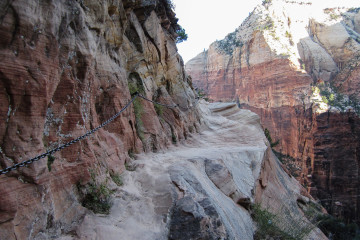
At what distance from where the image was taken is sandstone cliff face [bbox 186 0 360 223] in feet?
114

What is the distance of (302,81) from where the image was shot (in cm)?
4469

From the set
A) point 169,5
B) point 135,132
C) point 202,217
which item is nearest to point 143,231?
point 202,217

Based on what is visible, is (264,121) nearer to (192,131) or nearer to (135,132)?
(192,131)

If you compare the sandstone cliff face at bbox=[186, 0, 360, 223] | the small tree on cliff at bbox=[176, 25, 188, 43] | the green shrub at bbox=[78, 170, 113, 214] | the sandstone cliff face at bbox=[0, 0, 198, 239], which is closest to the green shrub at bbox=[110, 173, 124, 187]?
the sandstone cliff face at bbox=[0, 0, 198, 239]

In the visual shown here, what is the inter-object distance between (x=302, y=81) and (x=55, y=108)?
155ft

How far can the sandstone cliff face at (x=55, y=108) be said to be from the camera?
3031mm

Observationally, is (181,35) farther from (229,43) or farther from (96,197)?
Answer: (229,43)

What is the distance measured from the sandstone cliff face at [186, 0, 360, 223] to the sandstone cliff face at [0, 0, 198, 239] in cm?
3431

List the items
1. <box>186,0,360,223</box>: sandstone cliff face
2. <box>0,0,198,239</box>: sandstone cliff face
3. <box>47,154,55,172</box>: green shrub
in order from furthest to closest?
<box>186,0,360,223</box>: sandstone cliff face, <box>47,154,55,172</box>: green shrub, <box>0,0,198,239</box>: sandstone cliff face

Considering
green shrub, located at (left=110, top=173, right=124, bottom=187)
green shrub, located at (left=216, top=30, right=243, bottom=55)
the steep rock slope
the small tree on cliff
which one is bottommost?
the steep rock slope

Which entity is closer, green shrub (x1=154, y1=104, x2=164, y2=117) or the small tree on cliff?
green shrub (x1=154, y1=104, x2=164, y2=117)

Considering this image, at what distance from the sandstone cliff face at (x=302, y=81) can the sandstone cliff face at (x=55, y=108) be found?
34.3m

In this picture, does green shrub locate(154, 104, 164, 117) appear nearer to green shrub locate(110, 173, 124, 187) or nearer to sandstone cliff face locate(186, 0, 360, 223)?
green shrub locate(110, 173, 124, 187)

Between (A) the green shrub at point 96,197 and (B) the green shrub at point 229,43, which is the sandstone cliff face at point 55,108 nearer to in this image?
(A) the green shrub at point 96,197
